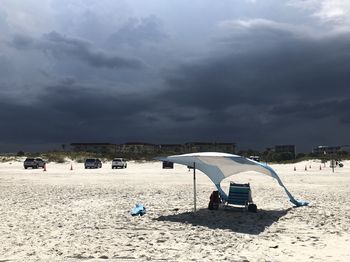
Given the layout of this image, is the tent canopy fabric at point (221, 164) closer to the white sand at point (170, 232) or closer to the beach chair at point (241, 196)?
the beach chair at point (241, 196)

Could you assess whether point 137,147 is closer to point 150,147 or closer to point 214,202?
point 150,147

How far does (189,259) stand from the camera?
9156 millimetres

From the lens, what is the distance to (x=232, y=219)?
1409cm

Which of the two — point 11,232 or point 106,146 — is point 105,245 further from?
point 106,146

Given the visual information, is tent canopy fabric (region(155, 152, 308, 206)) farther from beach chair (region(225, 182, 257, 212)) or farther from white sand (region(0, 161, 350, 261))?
white sand (region(0, 161, 350, 261))

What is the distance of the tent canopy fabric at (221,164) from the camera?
14.5m

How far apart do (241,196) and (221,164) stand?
144 cm

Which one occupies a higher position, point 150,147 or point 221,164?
point 150,147

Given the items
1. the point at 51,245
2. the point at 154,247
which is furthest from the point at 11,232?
the point at 154,247

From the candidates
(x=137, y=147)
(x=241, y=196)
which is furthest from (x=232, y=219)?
(x=137, y=147)

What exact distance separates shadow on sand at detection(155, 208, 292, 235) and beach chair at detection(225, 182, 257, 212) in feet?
0.79

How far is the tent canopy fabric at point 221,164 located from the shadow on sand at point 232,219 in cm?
103

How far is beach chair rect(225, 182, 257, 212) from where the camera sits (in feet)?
50.7

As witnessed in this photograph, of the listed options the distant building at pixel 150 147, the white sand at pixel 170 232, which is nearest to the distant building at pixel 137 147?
the distant building at pixel 150 147
